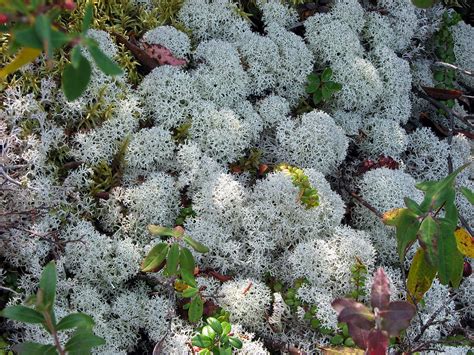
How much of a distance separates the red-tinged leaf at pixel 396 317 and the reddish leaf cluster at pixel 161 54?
1710 mm

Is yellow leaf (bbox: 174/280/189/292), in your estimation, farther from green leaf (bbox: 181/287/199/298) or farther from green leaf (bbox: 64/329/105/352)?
green leaf (bbox: 64/329/105/352)

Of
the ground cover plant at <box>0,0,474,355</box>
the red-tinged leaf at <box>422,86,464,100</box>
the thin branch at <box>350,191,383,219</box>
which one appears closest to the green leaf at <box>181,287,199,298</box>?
the ground cover plant at <box>0,0,474,355</box>

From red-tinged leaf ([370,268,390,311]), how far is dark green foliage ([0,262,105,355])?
0.72 meters

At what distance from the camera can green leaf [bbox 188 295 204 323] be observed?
6.68 ft

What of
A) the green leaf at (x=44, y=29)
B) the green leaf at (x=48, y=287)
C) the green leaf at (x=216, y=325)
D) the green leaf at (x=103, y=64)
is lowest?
the green leaf at (x=216, y=325)

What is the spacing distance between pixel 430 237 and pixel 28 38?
1.24 meters

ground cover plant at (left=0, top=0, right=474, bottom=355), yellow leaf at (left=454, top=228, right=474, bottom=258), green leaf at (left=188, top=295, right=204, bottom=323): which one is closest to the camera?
green leaf at (left=188, top=295, right=204, bottom=323)

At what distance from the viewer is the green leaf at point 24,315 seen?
1.46 metres

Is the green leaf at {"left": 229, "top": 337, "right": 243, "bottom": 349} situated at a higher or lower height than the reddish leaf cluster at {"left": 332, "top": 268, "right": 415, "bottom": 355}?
lower

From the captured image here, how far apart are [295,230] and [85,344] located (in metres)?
1.16

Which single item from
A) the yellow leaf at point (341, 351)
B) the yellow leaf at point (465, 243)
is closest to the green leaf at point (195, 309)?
the yellow leaf at point (341, 351)

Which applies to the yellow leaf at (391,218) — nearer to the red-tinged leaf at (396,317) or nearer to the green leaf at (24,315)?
the red-tinged leaf at (396,317)

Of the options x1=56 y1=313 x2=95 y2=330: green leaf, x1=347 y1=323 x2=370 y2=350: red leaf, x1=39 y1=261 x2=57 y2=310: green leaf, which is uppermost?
x1=39 y1=261 x2=57 y2=310: green leaf

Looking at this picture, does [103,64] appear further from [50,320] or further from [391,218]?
[391,218]
